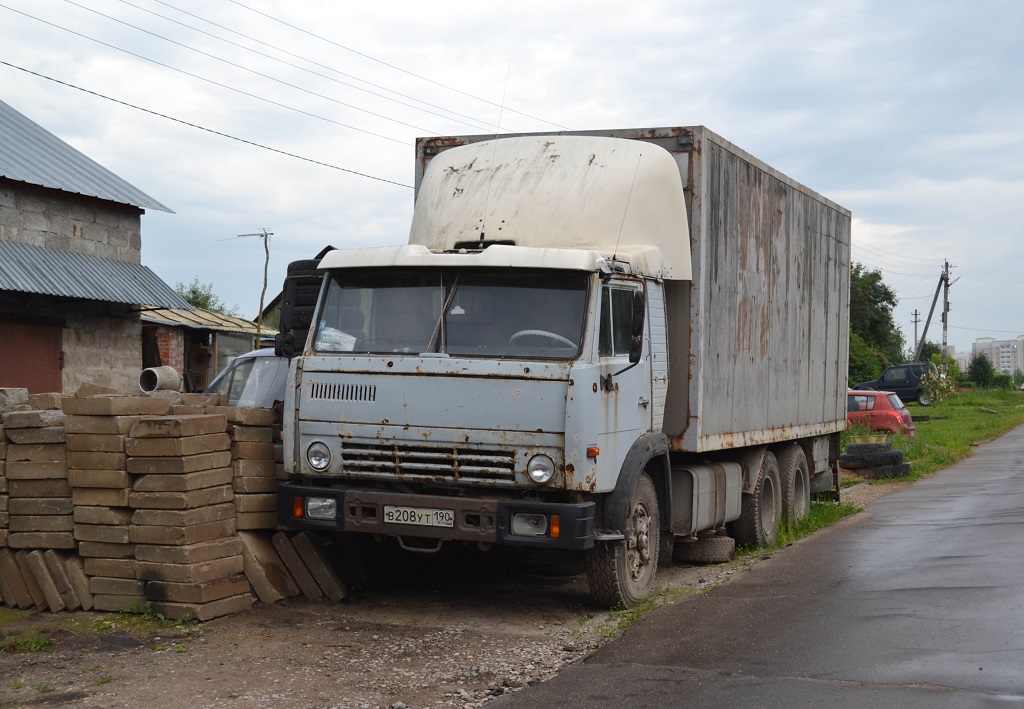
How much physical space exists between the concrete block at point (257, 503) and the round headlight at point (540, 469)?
1.98 m

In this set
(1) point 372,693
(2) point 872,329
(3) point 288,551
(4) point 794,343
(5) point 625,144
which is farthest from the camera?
(2) point 872,329

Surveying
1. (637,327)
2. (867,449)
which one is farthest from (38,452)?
(867,449)

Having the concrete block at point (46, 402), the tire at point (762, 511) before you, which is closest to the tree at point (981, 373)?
the tire at point (762, 511)

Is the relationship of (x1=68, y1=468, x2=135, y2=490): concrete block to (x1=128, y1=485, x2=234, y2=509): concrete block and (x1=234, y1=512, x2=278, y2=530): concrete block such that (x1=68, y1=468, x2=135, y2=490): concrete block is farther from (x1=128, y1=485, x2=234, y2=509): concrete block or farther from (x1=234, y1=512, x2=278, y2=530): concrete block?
(x1=234, y1=512, x2=278, y2=530): concrete block

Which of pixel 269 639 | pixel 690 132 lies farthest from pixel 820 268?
pixel 269 639

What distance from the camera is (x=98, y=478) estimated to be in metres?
7.62

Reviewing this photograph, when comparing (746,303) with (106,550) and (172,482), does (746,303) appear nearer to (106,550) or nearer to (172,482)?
(172,482)

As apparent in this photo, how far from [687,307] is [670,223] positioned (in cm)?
70

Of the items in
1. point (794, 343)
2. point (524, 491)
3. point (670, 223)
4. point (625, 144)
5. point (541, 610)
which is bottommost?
point (541, 610)

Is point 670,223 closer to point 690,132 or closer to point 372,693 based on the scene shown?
point 690,132

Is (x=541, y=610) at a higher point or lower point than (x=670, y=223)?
lower

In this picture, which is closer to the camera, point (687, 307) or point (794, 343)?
point (687, 307)

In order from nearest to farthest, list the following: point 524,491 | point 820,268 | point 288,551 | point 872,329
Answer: point 524,491, point 288,551, point 820,268, point 872,329

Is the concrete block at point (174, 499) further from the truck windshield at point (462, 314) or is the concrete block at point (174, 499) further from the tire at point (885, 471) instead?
the tire at point (885, 471)
